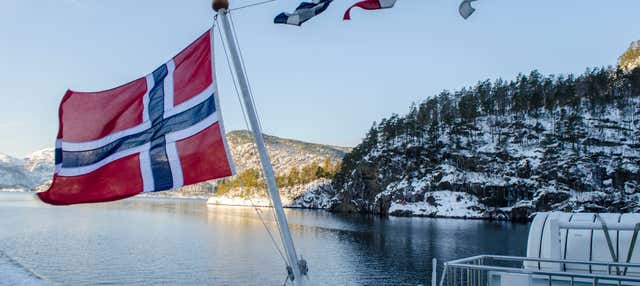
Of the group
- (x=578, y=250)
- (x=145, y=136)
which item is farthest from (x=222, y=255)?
(x=145, y=136)

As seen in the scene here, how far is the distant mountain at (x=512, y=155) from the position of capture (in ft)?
446

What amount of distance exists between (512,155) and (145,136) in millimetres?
161170

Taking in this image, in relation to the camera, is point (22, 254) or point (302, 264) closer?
point (302, 264)

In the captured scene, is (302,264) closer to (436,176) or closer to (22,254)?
(22,254)

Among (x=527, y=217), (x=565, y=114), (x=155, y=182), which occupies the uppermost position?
(x=565, y=114)

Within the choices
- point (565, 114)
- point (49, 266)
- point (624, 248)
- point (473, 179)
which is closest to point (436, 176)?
point (473, 179)

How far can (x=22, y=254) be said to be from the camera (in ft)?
158

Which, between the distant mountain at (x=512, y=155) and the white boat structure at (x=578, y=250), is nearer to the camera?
the white boat structure at (x=578, y=250)

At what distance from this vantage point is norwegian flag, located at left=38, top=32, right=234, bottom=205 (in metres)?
7.23

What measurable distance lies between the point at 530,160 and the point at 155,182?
15753 centimetres

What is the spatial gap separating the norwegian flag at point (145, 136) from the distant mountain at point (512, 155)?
5506 inches

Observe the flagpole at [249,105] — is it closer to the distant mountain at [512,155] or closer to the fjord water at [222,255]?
the fjord water at [222,255]

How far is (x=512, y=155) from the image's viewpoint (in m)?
154

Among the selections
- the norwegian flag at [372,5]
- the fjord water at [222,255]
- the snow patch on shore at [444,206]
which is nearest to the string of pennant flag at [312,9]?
the norwegian flag at [372,5]
